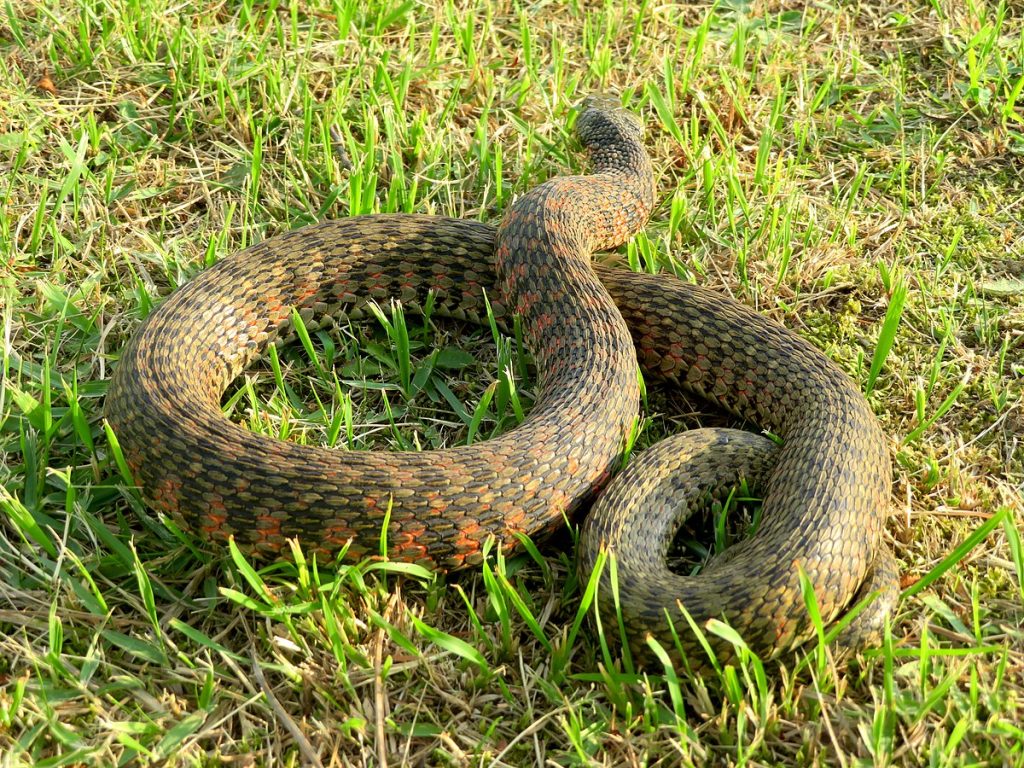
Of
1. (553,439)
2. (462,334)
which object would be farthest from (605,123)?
(553,439)

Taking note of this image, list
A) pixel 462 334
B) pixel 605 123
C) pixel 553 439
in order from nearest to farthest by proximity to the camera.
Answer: pixel 553 439 → pixel 462 334 → pixel 605 123

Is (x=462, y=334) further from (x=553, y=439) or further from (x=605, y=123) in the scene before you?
(x=605, y=123)

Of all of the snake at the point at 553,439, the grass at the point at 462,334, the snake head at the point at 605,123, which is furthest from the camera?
the snake head at the point at 605,123

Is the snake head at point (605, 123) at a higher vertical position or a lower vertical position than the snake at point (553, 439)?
higher

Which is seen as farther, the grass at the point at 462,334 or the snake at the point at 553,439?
the snake at the point at 553,439

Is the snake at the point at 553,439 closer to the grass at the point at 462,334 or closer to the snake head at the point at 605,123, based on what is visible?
the grass at the point at 462,334

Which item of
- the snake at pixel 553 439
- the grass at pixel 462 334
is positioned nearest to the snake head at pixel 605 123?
the grass at pixel 462 334

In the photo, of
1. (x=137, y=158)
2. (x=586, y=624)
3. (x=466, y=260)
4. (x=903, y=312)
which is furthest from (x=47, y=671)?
(x=903, y=312)
